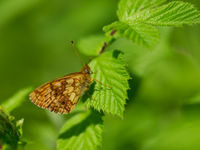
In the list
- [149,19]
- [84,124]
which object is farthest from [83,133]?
[149,19]

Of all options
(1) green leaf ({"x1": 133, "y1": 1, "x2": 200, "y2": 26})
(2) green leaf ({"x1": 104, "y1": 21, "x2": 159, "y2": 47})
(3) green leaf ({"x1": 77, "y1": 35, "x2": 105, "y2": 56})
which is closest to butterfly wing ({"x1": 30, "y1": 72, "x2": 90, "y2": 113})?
(3) green leaf ({"x1": 77, "y1": 35, "x2": 105, "y2": 56})

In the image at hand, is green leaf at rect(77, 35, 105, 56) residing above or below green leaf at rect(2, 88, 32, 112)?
above

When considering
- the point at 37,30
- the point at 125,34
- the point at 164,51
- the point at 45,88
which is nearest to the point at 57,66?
the point at 37,30

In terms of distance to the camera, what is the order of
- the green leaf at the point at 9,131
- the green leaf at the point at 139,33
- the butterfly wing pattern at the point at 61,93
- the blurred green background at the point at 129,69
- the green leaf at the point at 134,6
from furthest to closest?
1. the blurred green background at the point at 129,69
2. the butterfly wing pattern at the point at 61,93
3. the green leaf at the point at 134,6
4. the green leaf at the point at 9,131
5. the green leaf at the point at 139,33

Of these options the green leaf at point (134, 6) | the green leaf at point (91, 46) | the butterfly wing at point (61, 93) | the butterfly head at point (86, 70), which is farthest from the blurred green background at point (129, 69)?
the green leaf at point (134, 6)

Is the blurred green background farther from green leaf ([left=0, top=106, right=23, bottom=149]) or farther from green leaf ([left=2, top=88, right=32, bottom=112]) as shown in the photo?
green leaf ([left=2, top=88, right=32, bottom=112])

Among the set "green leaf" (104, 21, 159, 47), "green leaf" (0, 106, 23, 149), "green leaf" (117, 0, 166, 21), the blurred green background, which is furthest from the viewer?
the blurred green background

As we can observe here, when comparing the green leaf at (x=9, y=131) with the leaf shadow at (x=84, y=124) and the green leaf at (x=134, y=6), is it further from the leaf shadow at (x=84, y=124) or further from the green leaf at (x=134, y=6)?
the green leaf at (x=134, y=6)
